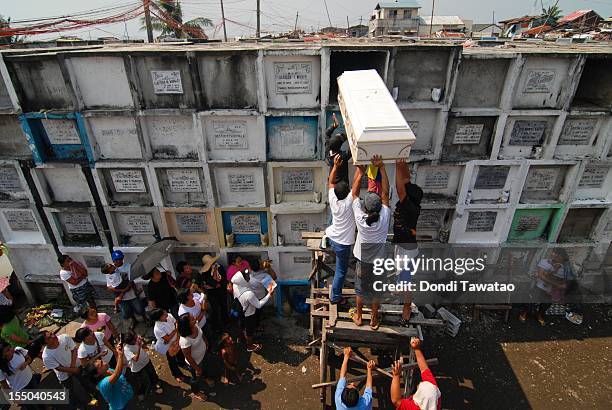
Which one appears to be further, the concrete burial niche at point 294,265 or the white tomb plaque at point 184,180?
the concrete burial niche at point 294,265

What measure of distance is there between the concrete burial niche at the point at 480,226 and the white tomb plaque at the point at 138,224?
19.6 ft

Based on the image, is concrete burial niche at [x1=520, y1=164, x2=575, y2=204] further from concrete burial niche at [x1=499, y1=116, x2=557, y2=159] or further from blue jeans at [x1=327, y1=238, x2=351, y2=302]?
blue jeans at [x1=327, y1=238, x2=351, y2=302]

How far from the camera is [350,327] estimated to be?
15.2 ft

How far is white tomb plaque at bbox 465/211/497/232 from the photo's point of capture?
690 centimetres

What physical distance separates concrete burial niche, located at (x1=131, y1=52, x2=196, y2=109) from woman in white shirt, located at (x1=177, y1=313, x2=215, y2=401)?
349cm

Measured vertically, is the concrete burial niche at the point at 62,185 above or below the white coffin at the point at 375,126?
below

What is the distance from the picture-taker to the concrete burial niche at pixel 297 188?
247 inches

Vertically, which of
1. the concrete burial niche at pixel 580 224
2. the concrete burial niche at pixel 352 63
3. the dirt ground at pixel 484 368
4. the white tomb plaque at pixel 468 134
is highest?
the concrete burial niche at pixel 352 63

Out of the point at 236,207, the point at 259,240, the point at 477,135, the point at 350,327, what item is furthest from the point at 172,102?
the point at 477,135

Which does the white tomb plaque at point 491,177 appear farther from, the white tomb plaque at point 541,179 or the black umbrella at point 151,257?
the black umbrella at point 151,257

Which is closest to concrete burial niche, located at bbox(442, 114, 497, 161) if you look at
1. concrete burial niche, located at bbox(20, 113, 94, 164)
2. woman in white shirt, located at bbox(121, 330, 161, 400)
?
woman in white shirt, located at bbox(121, 330, 161, 400)

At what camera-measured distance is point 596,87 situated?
20.9 feet

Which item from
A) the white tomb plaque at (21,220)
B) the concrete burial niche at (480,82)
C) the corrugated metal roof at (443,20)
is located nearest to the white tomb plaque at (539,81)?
the concrete burial niche at (480,82)

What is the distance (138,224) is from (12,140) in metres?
2.54
